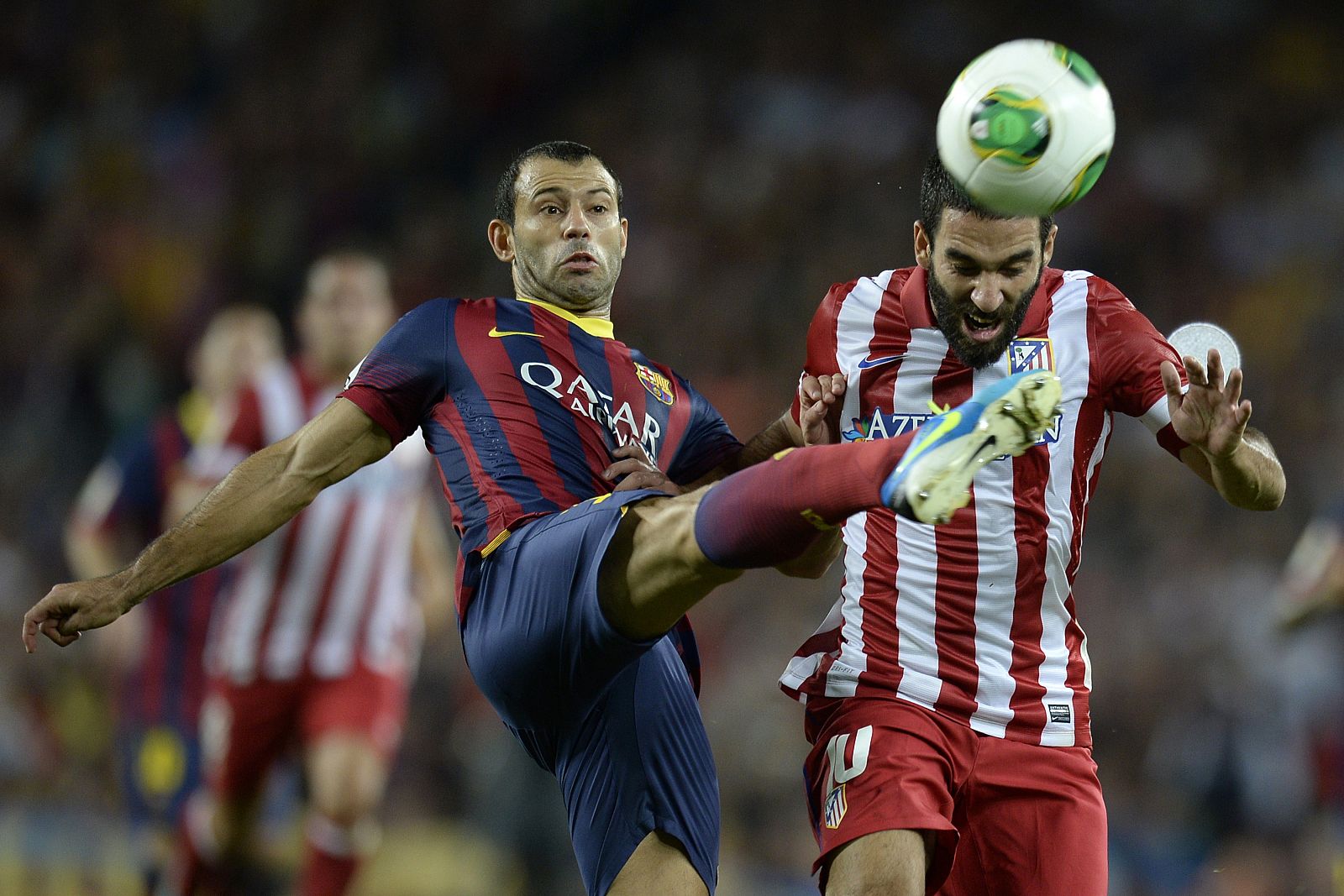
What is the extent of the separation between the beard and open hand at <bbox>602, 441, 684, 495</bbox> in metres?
0.75

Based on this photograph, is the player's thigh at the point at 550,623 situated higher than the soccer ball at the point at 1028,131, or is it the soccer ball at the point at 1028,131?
the soccer ball at the point at 1028,131

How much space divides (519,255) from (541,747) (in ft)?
4.39

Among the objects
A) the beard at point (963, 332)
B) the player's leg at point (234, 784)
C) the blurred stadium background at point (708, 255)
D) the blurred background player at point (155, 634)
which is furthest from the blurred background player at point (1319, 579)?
the blurred background player at point (155, 634)

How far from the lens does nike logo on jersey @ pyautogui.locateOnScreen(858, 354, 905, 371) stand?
373 centimetres

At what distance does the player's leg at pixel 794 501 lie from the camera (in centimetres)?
269

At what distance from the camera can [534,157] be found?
421 cm

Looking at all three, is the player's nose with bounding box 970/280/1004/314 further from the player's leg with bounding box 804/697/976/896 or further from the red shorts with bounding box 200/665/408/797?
the red shorts with bounding box 200/665/408/797

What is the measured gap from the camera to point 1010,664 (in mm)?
3600

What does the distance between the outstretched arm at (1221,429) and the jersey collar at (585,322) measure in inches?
57.2

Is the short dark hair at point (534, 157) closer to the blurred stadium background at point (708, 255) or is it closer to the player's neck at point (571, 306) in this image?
the player's neck at point (571, 306)

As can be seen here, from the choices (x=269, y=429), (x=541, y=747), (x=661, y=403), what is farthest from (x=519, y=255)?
(x=269, y=429)

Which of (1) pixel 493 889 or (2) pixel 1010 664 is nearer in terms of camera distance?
(2) pixel 1010 664

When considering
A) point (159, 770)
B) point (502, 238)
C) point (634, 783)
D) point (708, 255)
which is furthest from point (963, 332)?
point (708, 255)

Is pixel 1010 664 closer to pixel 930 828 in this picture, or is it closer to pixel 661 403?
pixel 930 828
